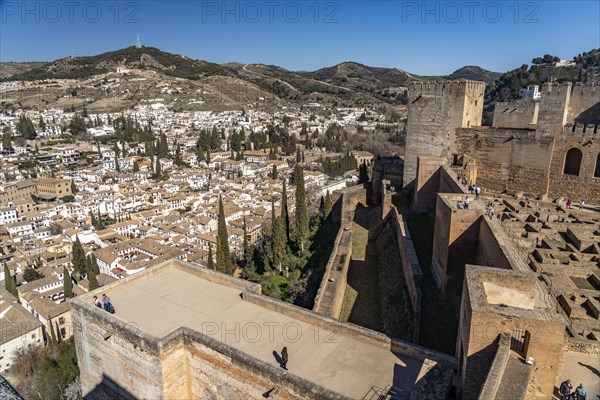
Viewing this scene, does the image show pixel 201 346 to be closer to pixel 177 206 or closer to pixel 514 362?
pixel 514 362

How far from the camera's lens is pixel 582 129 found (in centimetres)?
1380

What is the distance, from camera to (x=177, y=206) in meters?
48.7

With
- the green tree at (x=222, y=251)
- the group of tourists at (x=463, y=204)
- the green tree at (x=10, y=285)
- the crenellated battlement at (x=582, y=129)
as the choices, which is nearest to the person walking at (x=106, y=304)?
the group of tourists at (x=463, y=204)

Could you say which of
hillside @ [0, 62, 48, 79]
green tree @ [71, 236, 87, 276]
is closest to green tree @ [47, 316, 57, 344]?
green tree @ [71, 236, 87, 276]

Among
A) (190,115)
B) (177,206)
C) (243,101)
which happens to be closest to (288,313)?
(177,206)

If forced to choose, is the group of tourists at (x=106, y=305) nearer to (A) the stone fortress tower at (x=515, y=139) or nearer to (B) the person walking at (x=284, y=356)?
(B) the person walking at (x=284, y=356)

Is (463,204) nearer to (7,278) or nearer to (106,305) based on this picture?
(106,305)

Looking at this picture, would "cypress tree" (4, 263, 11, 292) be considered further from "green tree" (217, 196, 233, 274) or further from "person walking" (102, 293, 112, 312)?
"person walking" (102, 293, 112, 312)

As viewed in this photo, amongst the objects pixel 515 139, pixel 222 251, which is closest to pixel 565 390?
pixel 515 139

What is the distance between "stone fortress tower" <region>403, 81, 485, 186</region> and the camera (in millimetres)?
16092

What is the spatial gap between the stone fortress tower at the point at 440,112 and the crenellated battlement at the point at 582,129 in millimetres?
3507

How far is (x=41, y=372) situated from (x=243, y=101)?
106 m

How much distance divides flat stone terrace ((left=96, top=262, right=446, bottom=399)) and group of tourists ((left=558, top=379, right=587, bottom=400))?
1.85m

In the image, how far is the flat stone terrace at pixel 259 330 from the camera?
5758 millimetres
